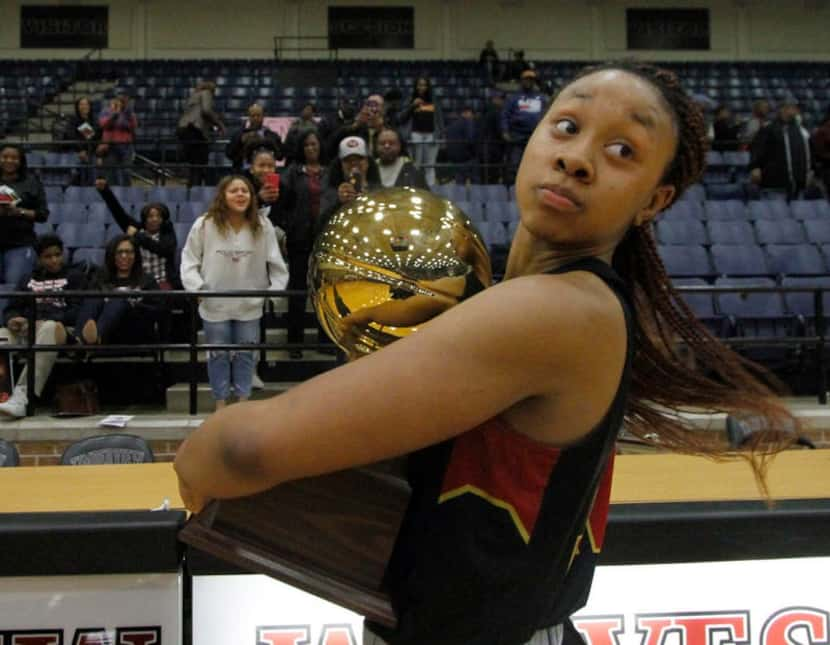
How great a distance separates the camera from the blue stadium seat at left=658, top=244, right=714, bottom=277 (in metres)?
6.33

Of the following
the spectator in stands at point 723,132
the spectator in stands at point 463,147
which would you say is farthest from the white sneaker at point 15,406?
the spectator in stands at point 723,132

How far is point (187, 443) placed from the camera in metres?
0.72

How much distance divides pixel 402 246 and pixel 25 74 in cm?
1540

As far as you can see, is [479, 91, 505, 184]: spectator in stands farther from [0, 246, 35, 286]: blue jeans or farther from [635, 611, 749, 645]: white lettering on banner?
[635, 611, 749, 645]: white lettering on banner

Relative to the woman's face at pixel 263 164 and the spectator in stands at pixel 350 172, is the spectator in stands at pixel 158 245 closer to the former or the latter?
the woman's face at pixel 263 164

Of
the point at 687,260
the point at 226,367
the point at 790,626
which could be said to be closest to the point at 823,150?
the point at 687,260

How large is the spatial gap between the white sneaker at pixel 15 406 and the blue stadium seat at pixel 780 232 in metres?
5.46

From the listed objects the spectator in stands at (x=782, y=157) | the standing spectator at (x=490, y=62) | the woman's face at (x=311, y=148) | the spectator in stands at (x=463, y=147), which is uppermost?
the standing spectator at (x=490, y=62)

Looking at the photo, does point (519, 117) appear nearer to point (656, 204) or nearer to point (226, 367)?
point (226, 367)

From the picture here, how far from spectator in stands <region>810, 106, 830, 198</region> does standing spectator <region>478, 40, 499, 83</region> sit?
659cm

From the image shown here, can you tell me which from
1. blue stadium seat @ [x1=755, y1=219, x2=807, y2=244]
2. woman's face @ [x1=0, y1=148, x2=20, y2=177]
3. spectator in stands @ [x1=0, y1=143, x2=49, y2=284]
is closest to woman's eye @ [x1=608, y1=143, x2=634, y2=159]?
spectator in stands @ [x1=0, y1=143, x2=49, y2=284]

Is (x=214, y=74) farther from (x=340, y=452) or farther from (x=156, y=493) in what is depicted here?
(x=340, y=452)

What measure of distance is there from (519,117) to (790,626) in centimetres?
728

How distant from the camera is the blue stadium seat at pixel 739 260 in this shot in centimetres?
639
